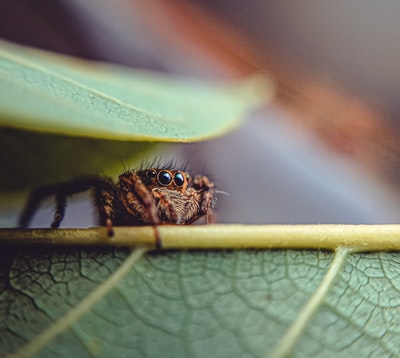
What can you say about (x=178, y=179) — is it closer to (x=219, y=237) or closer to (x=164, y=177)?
(x=164, y=177)

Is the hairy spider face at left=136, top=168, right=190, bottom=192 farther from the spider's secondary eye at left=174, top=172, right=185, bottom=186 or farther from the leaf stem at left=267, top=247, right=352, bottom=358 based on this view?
the leaf stem at left=267, top=247, right=352, bottom=358

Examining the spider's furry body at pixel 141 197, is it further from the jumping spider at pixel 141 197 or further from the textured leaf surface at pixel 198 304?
the textured leaf surface at pixel 198 304

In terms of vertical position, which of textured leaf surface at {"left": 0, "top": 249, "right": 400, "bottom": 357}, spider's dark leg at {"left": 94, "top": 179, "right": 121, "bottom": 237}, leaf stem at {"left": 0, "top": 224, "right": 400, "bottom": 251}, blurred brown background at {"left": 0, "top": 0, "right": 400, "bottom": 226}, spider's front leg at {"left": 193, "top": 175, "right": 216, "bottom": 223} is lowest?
textured leaf surface at {"left": 0, "top": 249, "right": 400, "bottom": 357}

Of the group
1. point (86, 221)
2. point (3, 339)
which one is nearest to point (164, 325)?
point (3, 339)

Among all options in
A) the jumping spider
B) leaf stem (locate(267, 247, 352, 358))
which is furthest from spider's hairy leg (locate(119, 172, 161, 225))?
leaf stem (locate(267, 247, 352, 358))

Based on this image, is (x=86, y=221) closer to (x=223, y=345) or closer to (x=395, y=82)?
(x=223, y=345)

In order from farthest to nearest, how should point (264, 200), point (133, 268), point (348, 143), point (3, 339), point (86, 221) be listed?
point (348, 143) < point (264, 200) < point (86, 221) < point (133, 268) < point (3, 339)
